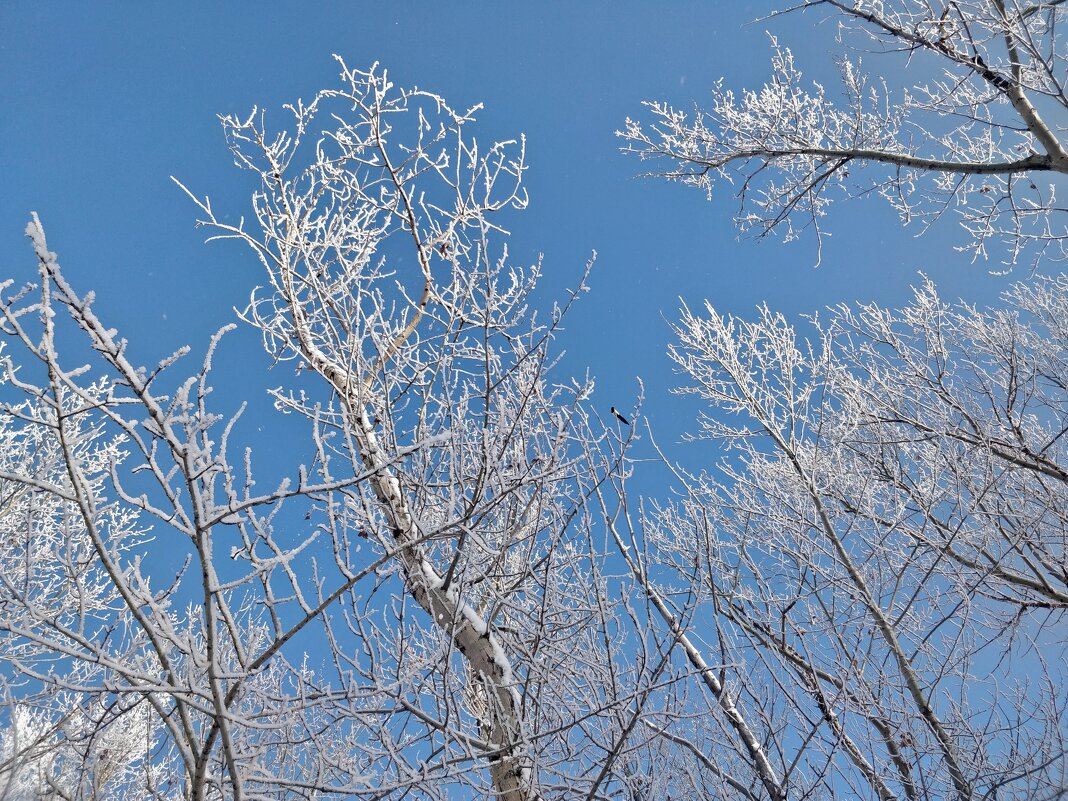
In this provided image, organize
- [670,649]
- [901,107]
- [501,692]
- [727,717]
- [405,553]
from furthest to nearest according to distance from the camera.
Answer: [901,107] → [727,717] → [405,553] → [501,692] → [670,649]

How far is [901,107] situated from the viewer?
18.1 ft

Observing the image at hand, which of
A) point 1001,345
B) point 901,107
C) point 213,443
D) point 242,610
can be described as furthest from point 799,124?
point 242,610

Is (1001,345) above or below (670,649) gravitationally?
above

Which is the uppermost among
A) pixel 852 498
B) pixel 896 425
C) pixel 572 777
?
pixel 896 425

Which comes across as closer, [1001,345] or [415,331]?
[415,331]

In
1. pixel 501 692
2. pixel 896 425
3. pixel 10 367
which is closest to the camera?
pixel 10 367

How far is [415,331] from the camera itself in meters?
5.21

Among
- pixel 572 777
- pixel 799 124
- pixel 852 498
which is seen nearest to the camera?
pixel 572 777

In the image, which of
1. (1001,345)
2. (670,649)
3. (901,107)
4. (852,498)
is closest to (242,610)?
(670,649)

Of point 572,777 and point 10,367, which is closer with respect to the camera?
point 10,367

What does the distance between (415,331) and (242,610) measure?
3.04 m

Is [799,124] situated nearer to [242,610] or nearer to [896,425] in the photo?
[896,425]

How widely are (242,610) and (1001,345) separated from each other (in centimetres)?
779

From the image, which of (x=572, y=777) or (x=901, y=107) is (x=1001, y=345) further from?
(x=572, y=777)
